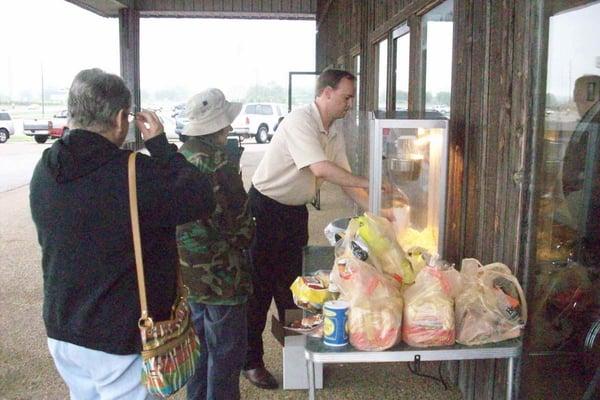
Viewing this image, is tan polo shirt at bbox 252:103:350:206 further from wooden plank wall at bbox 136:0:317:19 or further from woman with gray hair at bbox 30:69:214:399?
wooden plank wall at bbox 136:0:317:19

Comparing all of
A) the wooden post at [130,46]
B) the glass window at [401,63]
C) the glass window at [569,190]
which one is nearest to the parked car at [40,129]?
the wooden post at [130,46]

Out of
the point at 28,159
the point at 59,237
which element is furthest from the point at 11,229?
the point at 28,159

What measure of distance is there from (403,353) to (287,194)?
1.67 metres

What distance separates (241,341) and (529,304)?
4.19 ft

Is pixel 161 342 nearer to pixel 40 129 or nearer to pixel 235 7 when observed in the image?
pixel 235 7

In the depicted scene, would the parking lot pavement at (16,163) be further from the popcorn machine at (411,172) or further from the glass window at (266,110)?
the glass window at (266,110)

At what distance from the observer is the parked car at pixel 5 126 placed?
27.6 m

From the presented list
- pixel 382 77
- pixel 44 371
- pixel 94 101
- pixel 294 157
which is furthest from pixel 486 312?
pixel 382 77

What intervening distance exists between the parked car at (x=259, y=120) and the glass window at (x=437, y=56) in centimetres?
2247

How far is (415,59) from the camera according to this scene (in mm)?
4910

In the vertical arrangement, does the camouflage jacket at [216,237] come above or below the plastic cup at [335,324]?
above

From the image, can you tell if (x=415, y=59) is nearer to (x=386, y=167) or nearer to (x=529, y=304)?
(x=386, y=167)

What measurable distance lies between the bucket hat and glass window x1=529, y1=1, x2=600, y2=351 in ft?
4.47

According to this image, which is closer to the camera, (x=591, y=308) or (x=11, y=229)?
(x=591, y=308)
